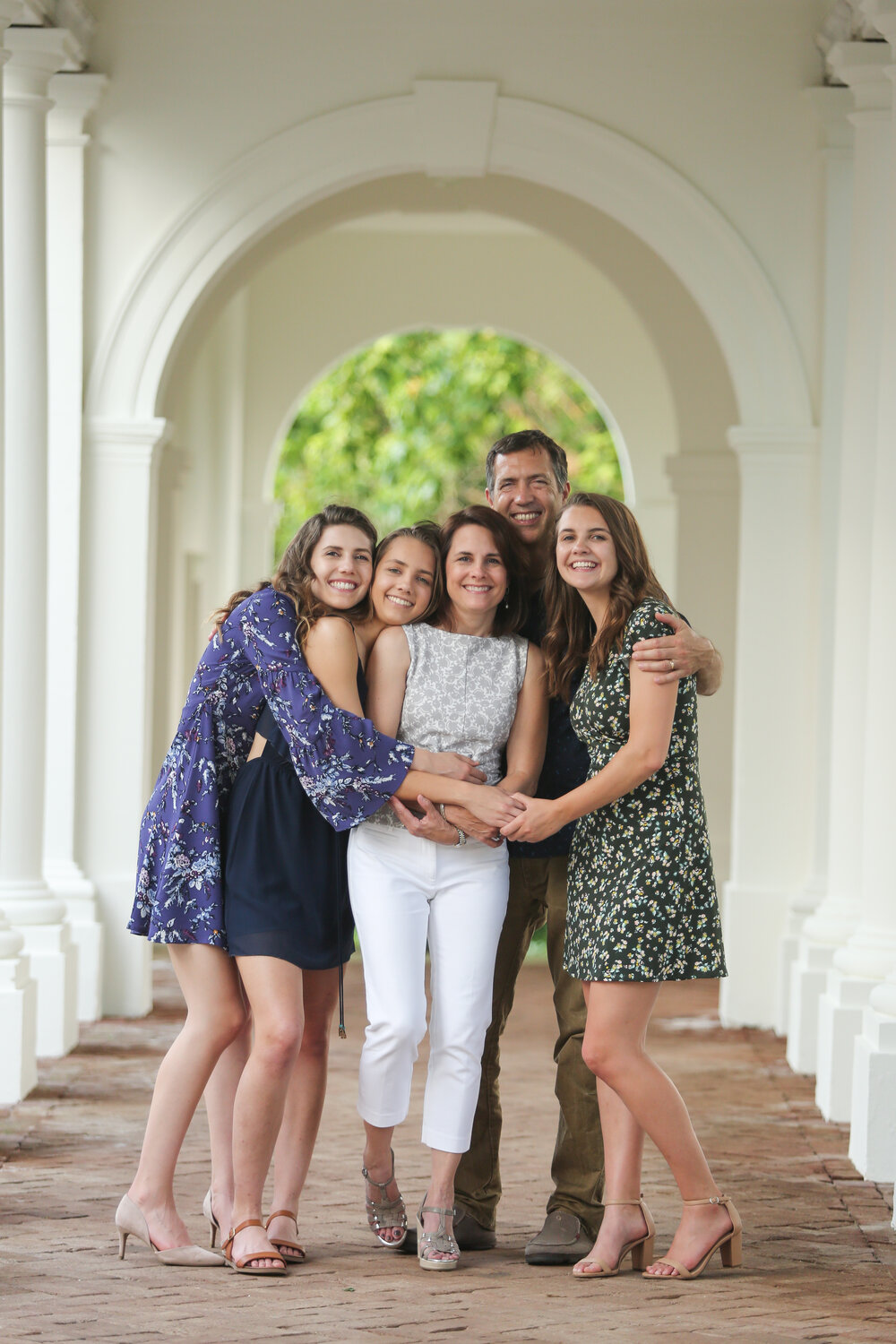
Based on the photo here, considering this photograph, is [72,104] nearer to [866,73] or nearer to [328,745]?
[866,73]

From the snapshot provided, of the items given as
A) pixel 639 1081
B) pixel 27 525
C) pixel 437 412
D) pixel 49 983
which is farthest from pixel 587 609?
pixel 437 412

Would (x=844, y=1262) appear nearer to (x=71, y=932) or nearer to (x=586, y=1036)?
(x=586, y=1036)

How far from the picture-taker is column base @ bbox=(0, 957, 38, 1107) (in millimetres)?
5965

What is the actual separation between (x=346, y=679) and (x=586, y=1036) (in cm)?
105

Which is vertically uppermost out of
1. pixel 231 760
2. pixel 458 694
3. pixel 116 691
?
pixel 458 694

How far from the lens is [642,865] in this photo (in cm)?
394

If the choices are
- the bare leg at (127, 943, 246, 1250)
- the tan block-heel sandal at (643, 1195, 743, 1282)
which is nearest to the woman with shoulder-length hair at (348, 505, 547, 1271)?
the bare leg at (127, 943, 246, 1250)

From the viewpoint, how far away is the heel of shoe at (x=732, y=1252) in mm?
4078

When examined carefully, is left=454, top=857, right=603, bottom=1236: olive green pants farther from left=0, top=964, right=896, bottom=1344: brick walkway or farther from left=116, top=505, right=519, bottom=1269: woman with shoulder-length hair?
left=116, top=505, right=519, bottom=1269: woman with shoulder-length hair

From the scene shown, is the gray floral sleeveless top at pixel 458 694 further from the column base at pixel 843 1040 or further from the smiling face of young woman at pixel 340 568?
the column base at pixel 843 1040

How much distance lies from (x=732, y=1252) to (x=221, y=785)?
1.74 metres

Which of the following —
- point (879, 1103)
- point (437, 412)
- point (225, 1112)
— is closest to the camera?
point (225, 1112)

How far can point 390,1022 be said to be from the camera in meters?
3.92

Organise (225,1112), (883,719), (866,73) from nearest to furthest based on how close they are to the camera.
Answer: (225,1112) → (883,719) → (866,73)
